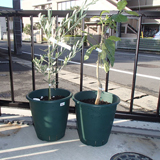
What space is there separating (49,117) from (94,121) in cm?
48

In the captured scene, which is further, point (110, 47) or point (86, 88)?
point (86, 88)

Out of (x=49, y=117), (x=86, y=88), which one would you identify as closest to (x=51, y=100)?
(x=49, y=117)

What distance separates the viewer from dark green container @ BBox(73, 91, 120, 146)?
1.83 m

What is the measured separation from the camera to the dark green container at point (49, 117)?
1.88m

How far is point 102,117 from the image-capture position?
185cm

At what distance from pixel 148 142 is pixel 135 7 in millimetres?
28507

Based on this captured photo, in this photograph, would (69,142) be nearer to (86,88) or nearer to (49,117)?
(49,117)

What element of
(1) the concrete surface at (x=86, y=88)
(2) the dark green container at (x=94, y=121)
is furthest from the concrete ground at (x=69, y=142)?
(1) the concrete surface at (x=86, y=88)

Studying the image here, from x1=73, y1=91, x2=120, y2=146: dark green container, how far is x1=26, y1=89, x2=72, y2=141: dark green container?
18cm

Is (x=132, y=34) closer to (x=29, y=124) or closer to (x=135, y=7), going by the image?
(x=135, y=7)

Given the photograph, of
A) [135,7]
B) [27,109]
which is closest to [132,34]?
[135,7]

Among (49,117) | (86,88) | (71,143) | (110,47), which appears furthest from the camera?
(86,88)

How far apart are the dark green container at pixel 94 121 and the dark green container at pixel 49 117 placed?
0.18m

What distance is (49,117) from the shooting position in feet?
6.30
